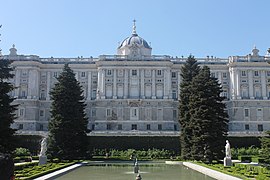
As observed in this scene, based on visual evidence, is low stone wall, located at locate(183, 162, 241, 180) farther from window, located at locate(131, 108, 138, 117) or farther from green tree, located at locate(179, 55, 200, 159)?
window, located at locate(131, 108, 138, 117)

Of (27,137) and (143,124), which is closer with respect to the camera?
(27,137)

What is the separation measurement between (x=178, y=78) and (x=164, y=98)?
19.9 ft

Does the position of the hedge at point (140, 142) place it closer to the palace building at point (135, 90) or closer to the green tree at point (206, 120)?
the green tree at point (206, 120)

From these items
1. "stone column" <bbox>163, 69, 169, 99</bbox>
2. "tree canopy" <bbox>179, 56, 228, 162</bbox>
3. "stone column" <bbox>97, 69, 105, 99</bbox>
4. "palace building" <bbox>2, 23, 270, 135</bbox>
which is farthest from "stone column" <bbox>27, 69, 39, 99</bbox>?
"tree canopy" <bbox>179, 56, 228, 162</bbox>

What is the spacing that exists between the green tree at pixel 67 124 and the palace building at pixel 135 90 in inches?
1037

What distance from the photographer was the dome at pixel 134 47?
65.0 metres

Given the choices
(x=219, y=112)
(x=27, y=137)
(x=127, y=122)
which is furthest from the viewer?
(x=127, y=122)

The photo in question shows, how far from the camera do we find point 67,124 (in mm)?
32562

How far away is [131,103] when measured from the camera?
6144cm

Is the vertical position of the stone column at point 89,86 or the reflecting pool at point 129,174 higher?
the stone column at point 89,86

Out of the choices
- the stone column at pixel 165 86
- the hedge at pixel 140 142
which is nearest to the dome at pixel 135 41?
the stone column at pixel 165 86

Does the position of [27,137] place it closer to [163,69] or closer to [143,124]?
[143,124]

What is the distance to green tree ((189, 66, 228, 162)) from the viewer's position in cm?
2991

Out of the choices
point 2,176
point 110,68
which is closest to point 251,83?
point 110,68
